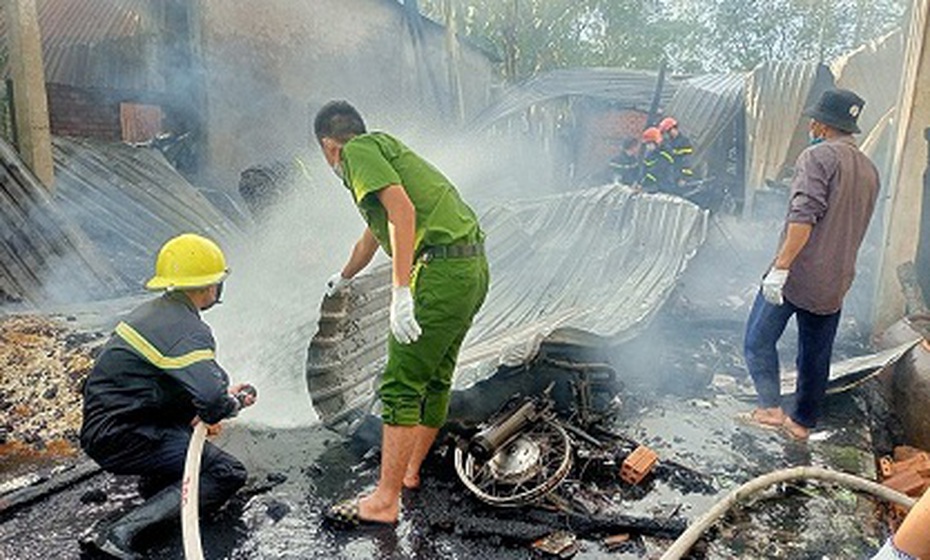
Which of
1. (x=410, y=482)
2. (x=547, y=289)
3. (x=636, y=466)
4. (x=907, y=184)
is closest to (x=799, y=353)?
(x=636, y=466)

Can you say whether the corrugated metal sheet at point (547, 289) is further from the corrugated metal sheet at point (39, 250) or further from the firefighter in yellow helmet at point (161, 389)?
the corrugated metal sheet at point (39, 250)

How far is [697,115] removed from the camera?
14.3m

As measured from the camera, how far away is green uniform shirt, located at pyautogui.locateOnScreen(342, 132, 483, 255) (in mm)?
3123

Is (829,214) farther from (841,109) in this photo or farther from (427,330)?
(427,330)

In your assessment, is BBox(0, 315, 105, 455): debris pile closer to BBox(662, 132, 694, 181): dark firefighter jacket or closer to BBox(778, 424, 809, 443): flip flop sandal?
BBox(778, 424, 809, 443): flip flop sandal

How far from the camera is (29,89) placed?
24.4ft

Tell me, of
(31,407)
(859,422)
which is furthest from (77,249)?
(859,422)

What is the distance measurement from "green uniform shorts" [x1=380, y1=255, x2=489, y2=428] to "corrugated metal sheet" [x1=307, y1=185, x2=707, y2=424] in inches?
29.7

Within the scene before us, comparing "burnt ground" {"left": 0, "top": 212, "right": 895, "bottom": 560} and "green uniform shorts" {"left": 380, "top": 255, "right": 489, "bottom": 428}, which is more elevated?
"green uniform shorts" {"left": 380, "top": 255, "right": 489, "bottom": 428}

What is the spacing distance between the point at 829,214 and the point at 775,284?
55 centimetres

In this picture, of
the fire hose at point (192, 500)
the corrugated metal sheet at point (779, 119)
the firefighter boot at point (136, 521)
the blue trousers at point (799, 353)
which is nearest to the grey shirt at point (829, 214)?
the blue trousers at point (799, 353)

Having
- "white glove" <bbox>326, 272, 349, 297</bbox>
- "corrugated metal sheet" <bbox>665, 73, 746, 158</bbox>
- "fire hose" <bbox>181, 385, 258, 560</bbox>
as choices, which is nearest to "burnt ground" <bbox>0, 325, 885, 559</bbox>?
"fire hose" <bbox>181, 385, 258, 560</bbox>

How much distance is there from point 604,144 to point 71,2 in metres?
14.1

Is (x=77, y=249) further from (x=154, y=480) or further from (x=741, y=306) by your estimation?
(x=741, y=306)
